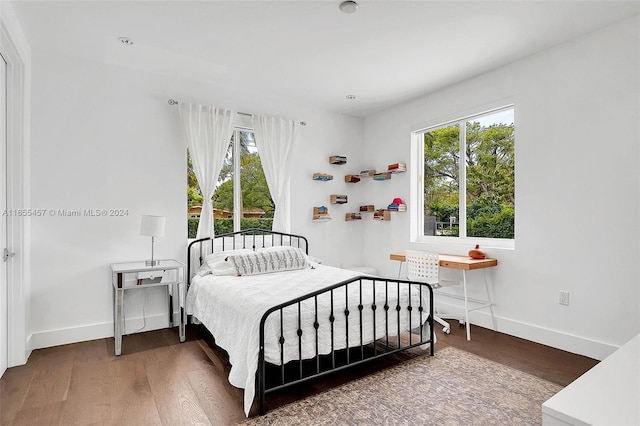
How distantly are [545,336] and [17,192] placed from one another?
4677 mm

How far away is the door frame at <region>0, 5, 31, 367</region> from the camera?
278 centimetres

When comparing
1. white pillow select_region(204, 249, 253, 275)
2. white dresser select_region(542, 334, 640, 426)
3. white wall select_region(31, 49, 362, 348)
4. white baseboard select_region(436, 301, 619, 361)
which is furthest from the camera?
white pillow select_region(204, 249, 253, 275)

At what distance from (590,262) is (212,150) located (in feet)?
12.3

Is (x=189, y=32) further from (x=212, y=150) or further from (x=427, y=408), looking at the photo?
(x=427, y=408)

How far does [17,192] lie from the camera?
2.89 m

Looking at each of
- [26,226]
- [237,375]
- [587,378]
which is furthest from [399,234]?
[26,226]

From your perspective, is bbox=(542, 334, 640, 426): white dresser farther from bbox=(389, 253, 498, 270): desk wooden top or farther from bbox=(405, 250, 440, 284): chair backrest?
bbox=(405, 250, 440, 284): chair backrest

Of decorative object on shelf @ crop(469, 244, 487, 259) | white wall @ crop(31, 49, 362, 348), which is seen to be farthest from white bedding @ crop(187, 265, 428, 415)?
decorative object on shelf @ crop(469, 244, 487, 259)

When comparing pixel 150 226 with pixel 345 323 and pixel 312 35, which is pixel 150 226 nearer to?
pixel 345 323

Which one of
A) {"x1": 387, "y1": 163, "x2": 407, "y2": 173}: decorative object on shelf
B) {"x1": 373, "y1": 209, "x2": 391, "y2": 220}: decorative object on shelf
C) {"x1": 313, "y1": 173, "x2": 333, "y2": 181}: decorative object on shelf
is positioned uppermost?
{"x1": 387, "y1": 163, "x2": 407, "y2": 173}: decorative object on shelf

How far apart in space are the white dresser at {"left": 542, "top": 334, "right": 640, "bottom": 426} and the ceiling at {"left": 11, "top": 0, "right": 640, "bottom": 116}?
2.41 metres

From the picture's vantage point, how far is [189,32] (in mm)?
2910

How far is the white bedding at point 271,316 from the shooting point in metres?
2.21

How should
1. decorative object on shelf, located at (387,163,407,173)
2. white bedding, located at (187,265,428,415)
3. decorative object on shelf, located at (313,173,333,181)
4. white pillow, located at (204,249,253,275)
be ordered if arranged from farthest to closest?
decorative object on shelf, located at (313,173,333,181) < decorative object on shelf, located at (387,163,407,173) < white pillow, located at (204,249,253,275) < white bedding, located at (187,265,428,415)
